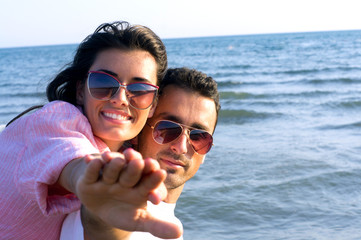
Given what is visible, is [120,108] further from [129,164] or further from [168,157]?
[129,164]

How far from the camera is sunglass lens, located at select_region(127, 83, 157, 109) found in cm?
260

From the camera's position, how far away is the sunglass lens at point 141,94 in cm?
260

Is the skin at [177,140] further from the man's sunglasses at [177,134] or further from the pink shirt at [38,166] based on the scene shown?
the pink shirt at [38,166]

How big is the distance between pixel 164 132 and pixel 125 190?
176 cm

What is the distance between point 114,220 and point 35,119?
822 mm

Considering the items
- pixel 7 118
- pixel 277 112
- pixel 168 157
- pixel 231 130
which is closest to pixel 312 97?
pixel 277 112

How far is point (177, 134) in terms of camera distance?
3186 mm

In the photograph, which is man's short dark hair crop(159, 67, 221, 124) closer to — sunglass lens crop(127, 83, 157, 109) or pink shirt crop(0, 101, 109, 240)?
sunglass lens crop(127, 83, 157, 109)

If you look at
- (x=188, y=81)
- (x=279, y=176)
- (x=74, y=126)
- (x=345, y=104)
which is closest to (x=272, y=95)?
(x=345, y=104)

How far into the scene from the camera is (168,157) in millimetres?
3184

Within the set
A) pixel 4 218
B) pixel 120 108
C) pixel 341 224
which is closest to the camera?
pixel 4 218

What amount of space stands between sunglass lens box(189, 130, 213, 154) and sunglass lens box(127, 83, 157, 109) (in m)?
0.60

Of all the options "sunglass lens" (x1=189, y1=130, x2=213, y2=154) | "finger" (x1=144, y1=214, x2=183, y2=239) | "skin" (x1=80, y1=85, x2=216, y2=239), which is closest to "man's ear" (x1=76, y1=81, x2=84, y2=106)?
"sunglass lens" (x1=189, y1=130, x2=213, y2=154)

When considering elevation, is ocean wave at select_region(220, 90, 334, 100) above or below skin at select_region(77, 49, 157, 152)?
above
